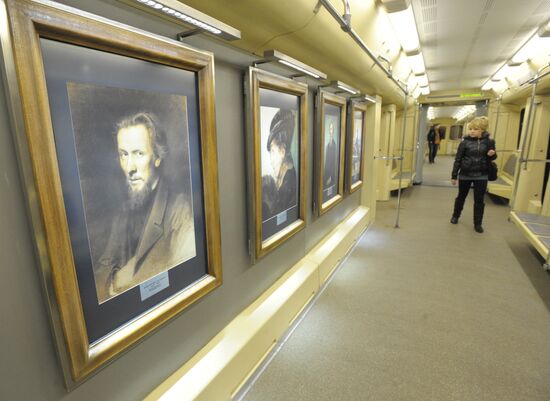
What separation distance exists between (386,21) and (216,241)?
10.3 ft

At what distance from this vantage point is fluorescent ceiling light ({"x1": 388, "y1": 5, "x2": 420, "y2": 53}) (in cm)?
316

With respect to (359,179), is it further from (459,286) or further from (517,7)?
(517,7)

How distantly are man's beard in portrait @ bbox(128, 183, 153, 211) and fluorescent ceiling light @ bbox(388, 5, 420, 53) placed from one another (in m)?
3.08

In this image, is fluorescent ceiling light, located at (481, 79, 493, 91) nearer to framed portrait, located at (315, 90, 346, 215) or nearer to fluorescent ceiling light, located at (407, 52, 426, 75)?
fluorescent ceiling light, located at (407, 52, 426, 75)

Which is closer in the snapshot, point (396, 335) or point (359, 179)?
point (396, 335)

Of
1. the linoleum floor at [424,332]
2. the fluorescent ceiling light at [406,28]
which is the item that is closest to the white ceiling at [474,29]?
the fluorescent ceiling light at [406,28]

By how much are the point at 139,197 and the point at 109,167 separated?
0.58 ft

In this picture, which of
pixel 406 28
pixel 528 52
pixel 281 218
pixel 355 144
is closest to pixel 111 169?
pixel 281 218

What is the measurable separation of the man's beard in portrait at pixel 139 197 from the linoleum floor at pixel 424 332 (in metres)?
1.44

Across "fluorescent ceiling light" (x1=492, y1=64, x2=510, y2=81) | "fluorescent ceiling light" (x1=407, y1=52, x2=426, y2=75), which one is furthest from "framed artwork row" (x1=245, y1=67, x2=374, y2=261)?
"fluorescent ceiling light" (x1=492, y1=64, x2=510, y2=81)

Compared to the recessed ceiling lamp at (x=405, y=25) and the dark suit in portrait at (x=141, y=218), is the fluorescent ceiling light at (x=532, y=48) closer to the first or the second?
the recessed ceiling lamp at (x=405, y=25)

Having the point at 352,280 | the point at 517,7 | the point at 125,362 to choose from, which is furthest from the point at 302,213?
the point at 517,7

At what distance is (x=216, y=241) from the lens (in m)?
1.61

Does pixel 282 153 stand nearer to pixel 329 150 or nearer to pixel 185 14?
pixel 329 150
